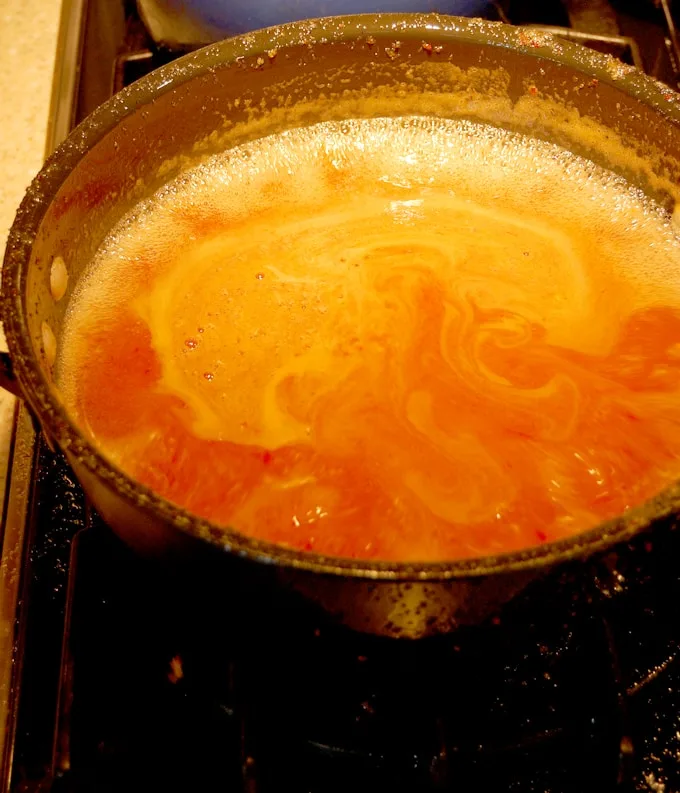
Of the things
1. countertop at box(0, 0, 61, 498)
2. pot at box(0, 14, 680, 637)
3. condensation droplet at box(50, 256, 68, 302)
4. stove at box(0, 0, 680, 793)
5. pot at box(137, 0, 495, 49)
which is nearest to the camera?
pot at box(0, 14, 680, 637)

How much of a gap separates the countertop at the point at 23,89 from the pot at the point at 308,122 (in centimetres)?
48

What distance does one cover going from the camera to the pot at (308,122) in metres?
0.76

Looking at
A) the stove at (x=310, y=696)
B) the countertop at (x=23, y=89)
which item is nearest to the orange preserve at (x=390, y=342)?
the stove at (x=310, y=696)

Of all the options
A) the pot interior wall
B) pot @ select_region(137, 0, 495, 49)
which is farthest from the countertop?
the pot interior wall

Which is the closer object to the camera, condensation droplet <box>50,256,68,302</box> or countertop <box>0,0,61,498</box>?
condensation droplet <box>50,256,68,302</box>

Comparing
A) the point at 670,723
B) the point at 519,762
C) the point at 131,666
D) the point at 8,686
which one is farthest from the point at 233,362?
the point at 670,723

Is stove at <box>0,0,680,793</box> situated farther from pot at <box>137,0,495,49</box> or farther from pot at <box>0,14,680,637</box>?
pot at <box>137,0,495,49</box>

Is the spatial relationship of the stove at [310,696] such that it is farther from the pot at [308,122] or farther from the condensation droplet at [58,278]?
the condensation droplet at [58,278]

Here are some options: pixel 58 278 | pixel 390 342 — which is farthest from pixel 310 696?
pixel 58 278

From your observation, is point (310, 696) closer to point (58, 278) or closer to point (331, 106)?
point (58, 278)

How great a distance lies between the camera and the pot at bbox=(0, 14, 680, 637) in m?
0.76

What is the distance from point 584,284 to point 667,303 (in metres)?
0.15

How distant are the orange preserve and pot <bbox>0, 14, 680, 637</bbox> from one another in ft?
0.20

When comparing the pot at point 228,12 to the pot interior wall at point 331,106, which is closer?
the pot interior wall at point 331,106
